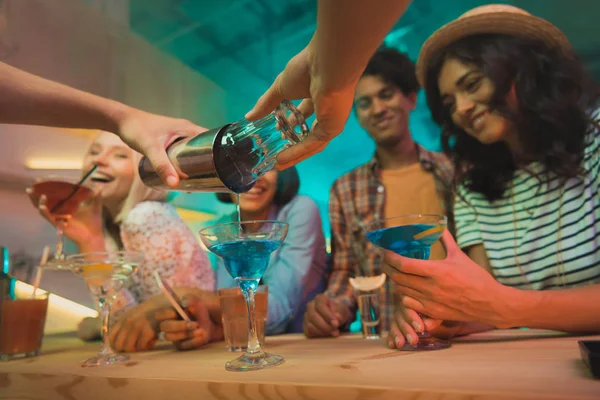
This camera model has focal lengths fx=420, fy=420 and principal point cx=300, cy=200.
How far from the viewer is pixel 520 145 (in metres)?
1.61

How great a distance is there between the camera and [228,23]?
2.95 meters

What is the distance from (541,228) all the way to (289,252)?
3.59ft

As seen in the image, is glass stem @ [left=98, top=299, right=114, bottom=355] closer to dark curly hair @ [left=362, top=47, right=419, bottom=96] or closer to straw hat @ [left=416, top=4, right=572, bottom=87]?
straw hat @ [left=416, top=4, right=572, bottom=87]

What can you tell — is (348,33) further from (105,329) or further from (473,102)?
(473,102)

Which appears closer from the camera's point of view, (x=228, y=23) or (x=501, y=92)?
(x=501, y=92)

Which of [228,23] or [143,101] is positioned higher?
[228,23]

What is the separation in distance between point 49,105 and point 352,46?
0.94 metres

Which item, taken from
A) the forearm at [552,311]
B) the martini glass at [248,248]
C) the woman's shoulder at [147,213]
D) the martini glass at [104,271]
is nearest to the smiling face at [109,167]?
the woman's shoulder at [147,213]

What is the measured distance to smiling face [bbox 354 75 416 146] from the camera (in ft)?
7.52

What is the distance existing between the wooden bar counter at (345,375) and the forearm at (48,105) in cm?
65

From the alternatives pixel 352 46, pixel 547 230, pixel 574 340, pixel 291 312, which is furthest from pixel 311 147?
pixel 291 312

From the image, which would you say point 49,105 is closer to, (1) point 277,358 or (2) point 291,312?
(1) point 277,358

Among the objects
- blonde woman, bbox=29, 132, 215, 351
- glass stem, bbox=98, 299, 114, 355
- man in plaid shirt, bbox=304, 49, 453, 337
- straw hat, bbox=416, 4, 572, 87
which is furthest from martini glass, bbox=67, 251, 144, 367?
straw hat, bbox=416, 4, 572, 87

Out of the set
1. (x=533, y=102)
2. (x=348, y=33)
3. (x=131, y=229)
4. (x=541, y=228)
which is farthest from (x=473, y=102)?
(x=131, y=229)
